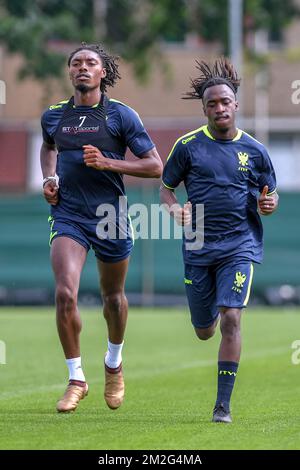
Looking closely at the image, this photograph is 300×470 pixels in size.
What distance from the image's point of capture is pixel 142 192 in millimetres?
24922

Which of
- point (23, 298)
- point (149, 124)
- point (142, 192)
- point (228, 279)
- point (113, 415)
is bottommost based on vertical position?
point (113, 415)

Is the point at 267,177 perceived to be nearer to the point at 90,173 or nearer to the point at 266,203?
the point at 266,203

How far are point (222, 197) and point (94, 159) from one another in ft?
3.10

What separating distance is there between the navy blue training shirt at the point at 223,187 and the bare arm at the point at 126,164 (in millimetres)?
287

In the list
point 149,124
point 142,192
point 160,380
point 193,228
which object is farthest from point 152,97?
point 193,228

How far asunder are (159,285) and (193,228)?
15393 mm

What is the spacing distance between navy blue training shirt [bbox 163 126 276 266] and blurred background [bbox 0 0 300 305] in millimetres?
14058

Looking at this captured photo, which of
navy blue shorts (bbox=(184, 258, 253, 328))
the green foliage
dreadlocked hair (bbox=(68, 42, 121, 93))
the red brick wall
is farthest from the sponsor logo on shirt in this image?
the red brick wall

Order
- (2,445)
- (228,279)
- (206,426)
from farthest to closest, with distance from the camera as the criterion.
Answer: (228,279)
(206,426)
(2,445)

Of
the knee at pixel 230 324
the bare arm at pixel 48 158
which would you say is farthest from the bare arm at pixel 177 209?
the bare arm at pixel 48 158

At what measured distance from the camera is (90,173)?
930 centimetres

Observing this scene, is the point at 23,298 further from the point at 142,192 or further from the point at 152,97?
the point at 152,97

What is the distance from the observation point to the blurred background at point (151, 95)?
80.0 feet

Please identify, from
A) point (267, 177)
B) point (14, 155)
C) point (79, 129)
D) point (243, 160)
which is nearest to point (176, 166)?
point (243, 160)
